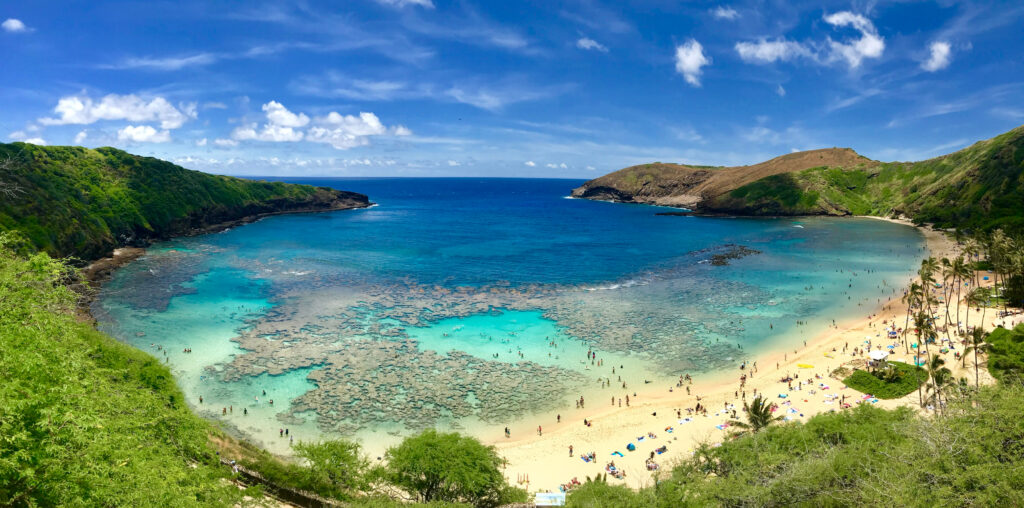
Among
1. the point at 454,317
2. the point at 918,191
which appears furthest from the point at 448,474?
the point at 918,191

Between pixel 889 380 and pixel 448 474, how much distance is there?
4251cm

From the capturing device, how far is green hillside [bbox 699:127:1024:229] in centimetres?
11325

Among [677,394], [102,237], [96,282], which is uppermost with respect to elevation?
[102,237]

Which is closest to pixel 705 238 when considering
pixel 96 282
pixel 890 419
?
pixel 890 419

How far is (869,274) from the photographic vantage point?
8438 cm

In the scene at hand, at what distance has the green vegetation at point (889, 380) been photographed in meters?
41.9

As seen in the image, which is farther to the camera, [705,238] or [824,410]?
[705,238]

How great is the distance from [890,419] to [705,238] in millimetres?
107360

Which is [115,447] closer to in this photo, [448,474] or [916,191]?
[448,474]

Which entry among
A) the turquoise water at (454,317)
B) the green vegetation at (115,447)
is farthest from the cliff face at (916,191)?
the green vegetation at (115,447)

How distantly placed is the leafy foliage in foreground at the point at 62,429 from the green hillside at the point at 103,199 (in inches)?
1968

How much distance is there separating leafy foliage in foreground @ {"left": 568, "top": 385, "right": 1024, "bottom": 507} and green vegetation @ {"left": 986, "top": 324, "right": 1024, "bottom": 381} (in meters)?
17.6

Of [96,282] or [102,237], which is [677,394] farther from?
[102,237]

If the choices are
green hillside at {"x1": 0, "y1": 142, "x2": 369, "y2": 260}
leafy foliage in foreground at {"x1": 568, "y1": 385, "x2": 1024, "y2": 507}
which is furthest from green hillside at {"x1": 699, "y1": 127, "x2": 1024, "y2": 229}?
green hillside at {"x1": 0, "y1": 142, "x2": 369, "y2": 260}
